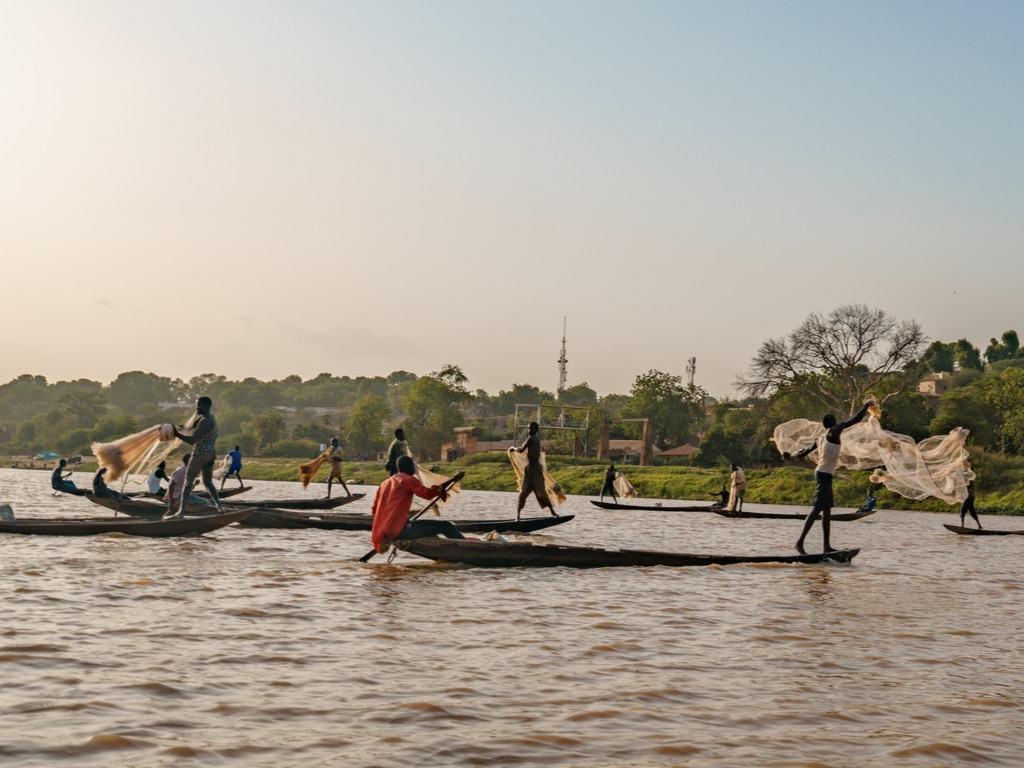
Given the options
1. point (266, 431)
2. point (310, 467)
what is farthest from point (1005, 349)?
point (310, 467)

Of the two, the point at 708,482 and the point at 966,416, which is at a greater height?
the point at 966,416

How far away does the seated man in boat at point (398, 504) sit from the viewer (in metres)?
12.0

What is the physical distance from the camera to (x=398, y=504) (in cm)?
1211

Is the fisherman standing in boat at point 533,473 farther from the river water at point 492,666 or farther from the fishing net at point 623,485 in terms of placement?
the fishing net at point 623,485

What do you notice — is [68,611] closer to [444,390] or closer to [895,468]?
[895,468]

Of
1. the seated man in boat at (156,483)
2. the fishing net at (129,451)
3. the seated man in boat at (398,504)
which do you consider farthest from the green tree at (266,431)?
the seated man in boat at (398,504)

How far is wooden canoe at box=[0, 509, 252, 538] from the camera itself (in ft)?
49.0

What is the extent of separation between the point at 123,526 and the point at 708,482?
135 feet

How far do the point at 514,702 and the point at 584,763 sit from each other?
47.4 inches

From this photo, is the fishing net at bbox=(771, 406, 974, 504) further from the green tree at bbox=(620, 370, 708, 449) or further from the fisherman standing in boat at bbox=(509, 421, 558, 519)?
the green tree at bbox=(620, 370, 708, 449)

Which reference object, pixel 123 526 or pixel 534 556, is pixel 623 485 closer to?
pixel 123 526

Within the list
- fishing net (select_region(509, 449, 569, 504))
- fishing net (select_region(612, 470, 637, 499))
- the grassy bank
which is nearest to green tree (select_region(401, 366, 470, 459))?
the grassy bank

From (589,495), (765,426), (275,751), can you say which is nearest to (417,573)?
(275,751)

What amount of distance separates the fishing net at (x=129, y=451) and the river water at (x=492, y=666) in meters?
2.05
